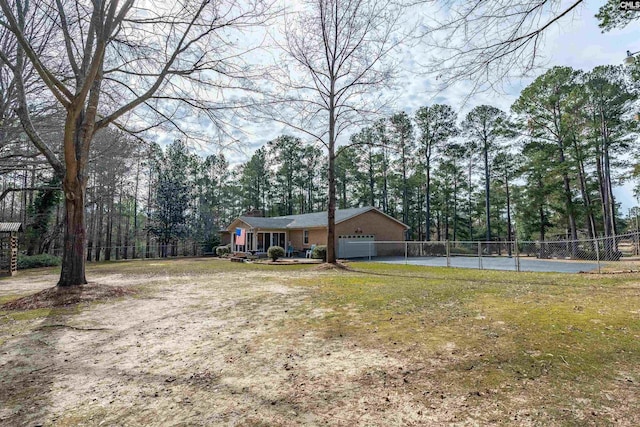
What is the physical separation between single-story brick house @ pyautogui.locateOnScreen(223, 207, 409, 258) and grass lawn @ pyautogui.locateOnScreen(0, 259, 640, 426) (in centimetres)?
1769

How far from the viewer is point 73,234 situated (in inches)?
313

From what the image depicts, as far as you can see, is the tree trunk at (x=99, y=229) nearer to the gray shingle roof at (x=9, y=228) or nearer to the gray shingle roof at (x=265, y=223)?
the gray shingle roof at (x=9, y=228)

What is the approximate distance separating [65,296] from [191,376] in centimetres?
610

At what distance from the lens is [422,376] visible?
3.06 m

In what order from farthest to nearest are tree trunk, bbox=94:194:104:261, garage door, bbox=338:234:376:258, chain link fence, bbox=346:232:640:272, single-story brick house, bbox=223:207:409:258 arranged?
1. tree trunk, bbox=94:194:104:261
2. single-story brick house, bbox=223:207:409:258
3. garage door, bbox=338:234:376:258
4. chain link fence, bbox=346:232:640:272

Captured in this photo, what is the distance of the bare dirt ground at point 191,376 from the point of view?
2463mm

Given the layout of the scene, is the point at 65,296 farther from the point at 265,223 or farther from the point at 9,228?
the point at 265,223

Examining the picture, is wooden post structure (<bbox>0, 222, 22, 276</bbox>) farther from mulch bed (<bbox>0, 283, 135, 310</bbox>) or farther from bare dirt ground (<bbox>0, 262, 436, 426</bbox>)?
bare dirt ground (<bbox>0, 262, 436, 426</bbox>)

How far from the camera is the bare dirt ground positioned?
246cm

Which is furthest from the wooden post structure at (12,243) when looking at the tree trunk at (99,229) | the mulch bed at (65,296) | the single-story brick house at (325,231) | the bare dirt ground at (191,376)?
the single-story brick house at (325,231)

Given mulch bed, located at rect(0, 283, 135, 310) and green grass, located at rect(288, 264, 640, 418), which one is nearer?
green grass, located at rect(288, 264, 640, 418)

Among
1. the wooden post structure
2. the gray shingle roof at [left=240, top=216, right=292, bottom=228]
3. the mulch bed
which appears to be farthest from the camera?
the gray shingle roof at [left=240, top=216, right=292, bottom=228]

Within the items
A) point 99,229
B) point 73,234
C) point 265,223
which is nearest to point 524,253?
point 265,223

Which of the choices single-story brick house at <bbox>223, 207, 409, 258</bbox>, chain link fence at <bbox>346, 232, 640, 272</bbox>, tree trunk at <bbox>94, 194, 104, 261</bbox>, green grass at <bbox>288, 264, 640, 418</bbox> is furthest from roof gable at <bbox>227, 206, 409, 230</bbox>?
green grass at <bbox>288, 264, 640, 418</bbox>
